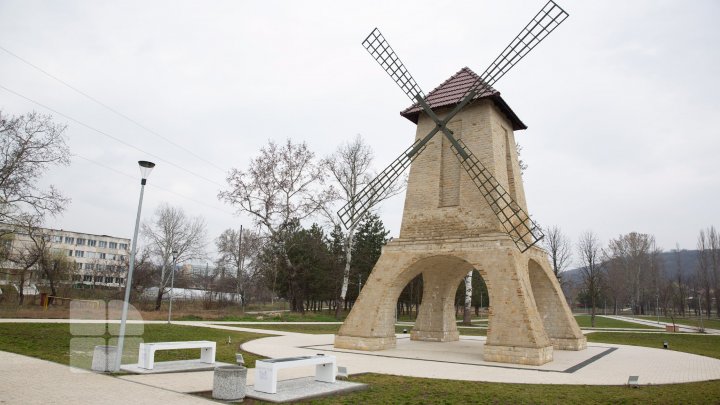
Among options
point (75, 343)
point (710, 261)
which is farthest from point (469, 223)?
point (710, 261)

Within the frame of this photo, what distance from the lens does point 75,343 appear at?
13562 mm

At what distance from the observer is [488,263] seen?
13641mm

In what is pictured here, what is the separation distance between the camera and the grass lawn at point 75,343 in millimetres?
11099

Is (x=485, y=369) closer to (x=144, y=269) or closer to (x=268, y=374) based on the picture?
(x=268, y=374)

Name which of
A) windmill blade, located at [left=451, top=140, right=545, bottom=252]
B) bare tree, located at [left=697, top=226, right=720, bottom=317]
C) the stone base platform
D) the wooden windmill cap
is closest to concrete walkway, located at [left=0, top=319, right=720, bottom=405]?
the stone base platform

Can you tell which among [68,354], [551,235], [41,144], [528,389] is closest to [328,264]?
[551,235]

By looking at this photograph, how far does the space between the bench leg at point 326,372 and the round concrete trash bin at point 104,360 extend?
13.6 feet

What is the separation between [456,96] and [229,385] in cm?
1282

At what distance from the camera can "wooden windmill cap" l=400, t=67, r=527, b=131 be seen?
15.9 meters

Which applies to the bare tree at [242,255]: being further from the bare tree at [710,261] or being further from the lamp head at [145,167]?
the bare tree at [710,261]

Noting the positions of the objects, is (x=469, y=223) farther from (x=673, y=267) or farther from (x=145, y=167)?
(x=673, y=267)

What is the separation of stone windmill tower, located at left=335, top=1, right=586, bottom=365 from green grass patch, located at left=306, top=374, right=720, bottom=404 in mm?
3645

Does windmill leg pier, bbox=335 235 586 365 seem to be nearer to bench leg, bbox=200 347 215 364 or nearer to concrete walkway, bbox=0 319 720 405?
concrete walkway, bbox=0 319 720 405

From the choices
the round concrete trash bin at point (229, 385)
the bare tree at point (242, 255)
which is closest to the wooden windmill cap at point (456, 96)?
the round concrete trash bin at point (229, 385)
